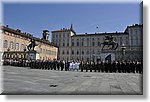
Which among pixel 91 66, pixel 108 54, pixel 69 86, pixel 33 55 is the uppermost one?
pixel 108 54

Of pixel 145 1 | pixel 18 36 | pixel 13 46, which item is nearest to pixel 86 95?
pixel 145 1

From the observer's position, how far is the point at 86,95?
19.0 feet

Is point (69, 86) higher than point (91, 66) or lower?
lower

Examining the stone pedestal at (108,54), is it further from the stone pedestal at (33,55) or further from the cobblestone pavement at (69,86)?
the cobblestone pavement at (69,86)

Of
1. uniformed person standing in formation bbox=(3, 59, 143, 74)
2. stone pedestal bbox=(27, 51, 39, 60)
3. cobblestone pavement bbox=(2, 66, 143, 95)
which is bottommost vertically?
cobblestone pavement bbox=(2, 66, 143, 95)

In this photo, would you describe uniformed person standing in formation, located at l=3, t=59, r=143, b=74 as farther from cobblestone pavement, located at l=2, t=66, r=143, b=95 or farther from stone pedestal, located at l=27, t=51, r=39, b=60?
cobblestone pavement, located at l=2, t=66, r=143, b=95

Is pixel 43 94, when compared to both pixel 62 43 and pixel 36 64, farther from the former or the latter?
pixel 62 43

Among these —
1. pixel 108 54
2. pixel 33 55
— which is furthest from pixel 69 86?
pixel 33 55

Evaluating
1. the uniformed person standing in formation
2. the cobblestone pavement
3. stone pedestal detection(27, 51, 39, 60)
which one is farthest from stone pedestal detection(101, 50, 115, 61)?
the cobblestone pavement

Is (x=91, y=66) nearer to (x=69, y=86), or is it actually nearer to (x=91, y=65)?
(x=91, y=65)

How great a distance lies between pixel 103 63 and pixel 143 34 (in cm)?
1242

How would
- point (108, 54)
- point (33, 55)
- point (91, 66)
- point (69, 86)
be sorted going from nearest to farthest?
1. point (69, 86)
2. point (91, 66)
3. point (108, 54)
4. point (33, 55)

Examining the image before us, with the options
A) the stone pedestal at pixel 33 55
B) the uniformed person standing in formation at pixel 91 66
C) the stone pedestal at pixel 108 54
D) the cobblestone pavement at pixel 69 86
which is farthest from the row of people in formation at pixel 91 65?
the cobblestone pavement at pixel 69 86

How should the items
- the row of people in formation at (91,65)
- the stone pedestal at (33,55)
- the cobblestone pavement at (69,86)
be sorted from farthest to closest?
the stone pedestal at (33,55) < the row of people in formation at (91,65) < the cobblestone pavement at (69,86)
